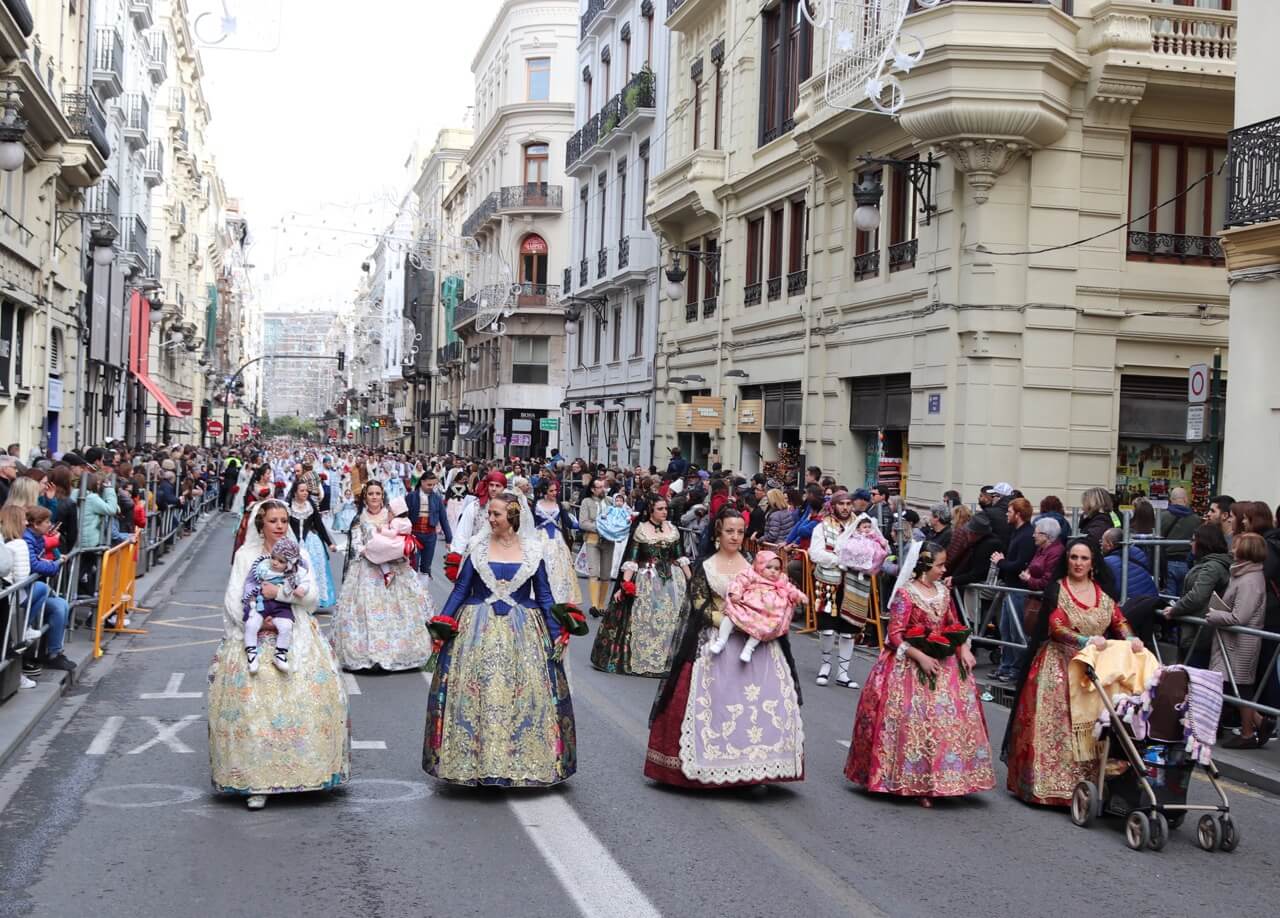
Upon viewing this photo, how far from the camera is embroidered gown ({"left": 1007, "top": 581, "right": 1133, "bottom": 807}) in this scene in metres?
8.39

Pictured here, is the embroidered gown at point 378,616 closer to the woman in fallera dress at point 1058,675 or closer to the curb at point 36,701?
the curb at point 36,701

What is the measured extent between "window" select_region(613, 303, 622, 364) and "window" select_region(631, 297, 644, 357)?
1634 mm

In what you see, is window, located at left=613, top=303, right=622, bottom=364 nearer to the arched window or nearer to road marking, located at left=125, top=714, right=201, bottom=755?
the arched window

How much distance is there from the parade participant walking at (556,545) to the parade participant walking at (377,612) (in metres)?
1.26

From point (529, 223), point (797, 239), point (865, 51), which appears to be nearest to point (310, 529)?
point (865, 51)

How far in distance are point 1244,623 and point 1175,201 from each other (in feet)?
38.0

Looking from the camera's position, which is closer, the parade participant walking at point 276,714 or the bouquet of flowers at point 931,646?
the parade participant walking at point 276,714

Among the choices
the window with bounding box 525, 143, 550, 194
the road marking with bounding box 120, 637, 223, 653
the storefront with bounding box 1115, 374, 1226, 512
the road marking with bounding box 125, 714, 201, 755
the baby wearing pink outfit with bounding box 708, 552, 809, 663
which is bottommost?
the road marking with bounding box 120, 637, 223, 653

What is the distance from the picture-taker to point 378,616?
13.2m

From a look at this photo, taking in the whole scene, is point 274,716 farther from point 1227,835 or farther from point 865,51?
point 865,51

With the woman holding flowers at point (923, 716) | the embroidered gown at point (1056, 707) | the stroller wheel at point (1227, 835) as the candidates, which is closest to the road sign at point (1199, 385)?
the embroidered gown at point (1056, 707)

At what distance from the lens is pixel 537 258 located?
58812mm

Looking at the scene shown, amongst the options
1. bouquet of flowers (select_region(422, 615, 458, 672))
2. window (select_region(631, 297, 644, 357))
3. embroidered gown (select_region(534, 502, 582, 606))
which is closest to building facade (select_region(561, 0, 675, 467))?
window (select_region(631, 297, 644, 357))

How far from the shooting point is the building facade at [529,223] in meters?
57.5
